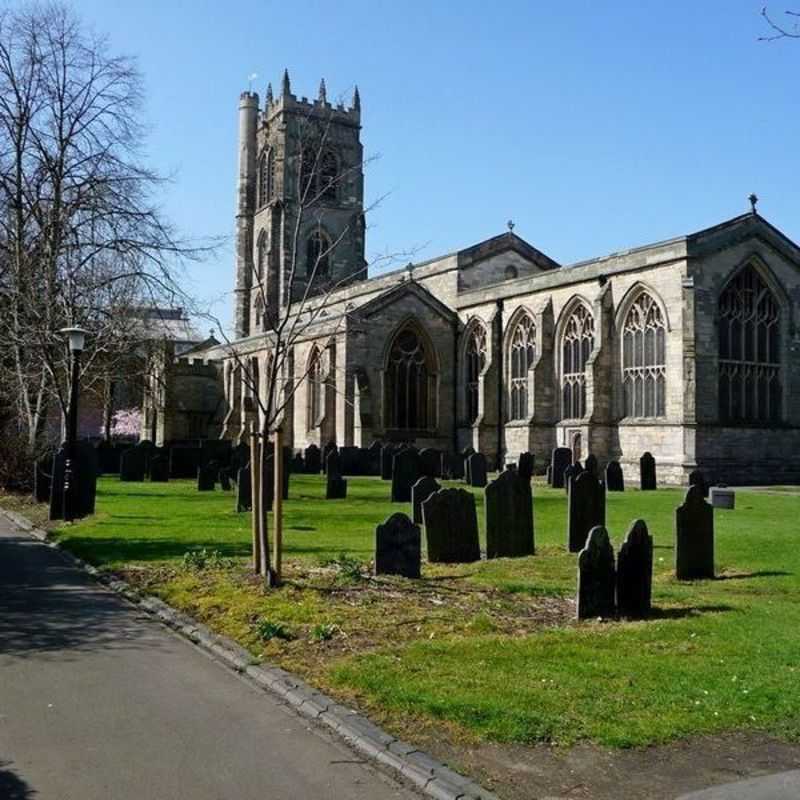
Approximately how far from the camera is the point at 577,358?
36.0 meters

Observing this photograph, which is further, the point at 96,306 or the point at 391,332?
the point at 391,332

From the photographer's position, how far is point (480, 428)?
38969mm

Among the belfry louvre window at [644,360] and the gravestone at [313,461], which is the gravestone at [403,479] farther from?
the belfry louvre window at [644,360]

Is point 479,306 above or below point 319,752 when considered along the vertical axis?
above

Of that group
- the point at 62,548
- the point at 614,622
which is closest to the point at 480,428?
the point at 62,548

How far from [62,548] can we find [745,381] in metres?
26.4

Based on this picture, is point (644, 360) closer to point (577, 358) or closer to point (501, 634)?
point (577, 358)

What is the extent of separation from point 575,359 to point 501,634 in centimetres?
2940

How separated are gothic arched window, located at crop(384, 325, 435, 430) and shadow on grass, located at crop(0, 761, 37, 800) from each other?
3551cm

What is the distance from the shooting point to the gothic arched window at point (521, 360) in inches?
1516

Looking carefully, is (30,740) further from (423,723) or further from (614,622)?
(614,622)

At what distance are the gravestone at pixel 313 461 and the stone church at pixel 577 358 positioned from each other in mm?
3313

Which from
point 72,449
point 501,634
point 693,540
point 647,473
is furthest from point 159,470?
point 501,634

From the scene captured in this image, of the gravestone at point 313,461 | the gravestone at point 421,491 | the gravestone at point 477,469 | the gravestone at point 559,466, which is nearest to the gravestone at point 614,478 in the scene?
the gravestone at point 559,466
